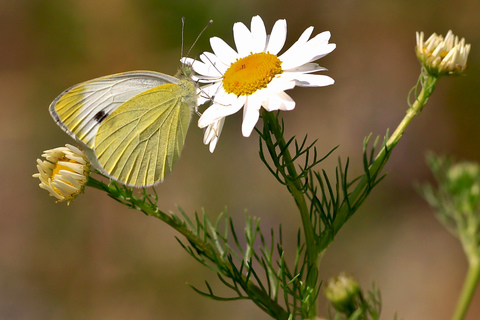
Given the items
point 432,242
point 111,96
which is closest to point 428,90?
point 111,96

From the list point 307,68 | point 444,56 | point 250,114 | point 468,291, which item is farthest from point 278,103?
point 468,291

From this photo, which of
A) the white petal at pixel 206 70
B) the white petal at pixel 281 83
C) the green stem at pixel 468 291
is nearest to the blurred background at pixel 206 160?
the green stem at pixel 468 291

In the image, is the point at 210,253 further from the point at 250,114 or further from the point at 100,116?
the point at 100,116

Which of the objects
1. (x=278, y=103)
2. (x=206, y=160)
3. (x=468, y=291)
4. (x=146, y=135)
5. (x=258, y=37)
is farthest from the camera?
(x=206, y=160)

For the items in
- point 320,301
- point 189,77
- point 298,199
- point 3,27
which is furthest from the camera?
point 3,27

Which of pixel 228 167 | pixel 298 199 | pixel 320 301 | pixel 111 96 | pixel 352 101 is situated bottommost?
pixel 320 301

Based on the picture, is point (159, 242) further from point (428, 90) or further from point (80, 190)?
point (428, 90)

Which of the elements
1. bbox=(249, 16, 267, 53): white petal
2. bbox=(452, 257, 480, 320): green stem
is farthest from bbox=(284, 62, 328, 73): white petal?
bbox=(452, 257, 480, 320): green stem
